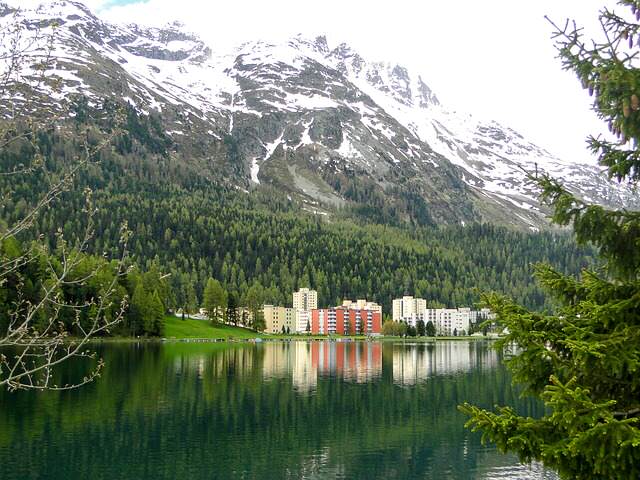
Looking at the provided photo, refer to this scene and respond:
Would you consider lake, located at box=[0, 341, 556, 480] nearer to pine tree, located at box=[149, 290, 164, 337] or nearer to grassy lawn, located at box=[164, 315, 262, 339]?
pine tree, located at box=[149, 290, 164, 337]

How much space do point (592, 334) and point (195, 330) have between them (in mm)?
174208

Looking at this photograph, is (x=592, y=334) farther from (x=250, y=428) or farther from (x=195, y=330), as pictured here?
(x=195, y=330)

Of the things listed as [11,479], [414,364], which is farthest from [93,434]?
[414,364]

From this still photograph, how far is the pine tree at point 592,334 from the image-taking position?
34.7 ft

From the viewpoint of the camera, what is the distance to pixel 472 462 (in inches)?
1747

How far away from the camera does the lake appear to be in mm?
40562

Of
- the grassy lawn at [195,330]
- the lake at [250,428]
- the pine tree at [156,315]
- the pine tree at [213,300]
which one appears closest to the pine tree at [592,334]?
the lake at [250,428]

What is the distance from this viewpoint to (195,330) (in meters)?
180

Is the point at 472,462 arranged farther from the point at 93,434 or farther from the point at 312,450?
the point at 93,434

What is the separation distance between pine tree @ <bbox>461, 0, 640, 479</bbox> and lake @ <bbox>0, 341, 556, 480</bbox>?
26.5 meters

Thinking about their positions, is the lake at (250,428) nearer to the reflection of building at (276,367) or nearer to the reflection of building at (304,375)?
the reflection of building at (304,375)

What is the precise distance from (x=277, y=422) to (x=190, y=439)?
385 inches

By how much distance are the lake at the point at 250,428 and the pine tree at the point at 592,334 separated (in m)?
26.5

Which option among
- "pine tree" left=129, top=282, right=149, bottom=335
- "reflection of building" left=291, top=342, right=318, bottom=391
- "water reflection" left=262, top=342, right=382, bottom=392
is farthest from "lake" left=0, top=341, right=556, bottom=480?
"pine tree" left=129, top=282, right=149, bottom=335
